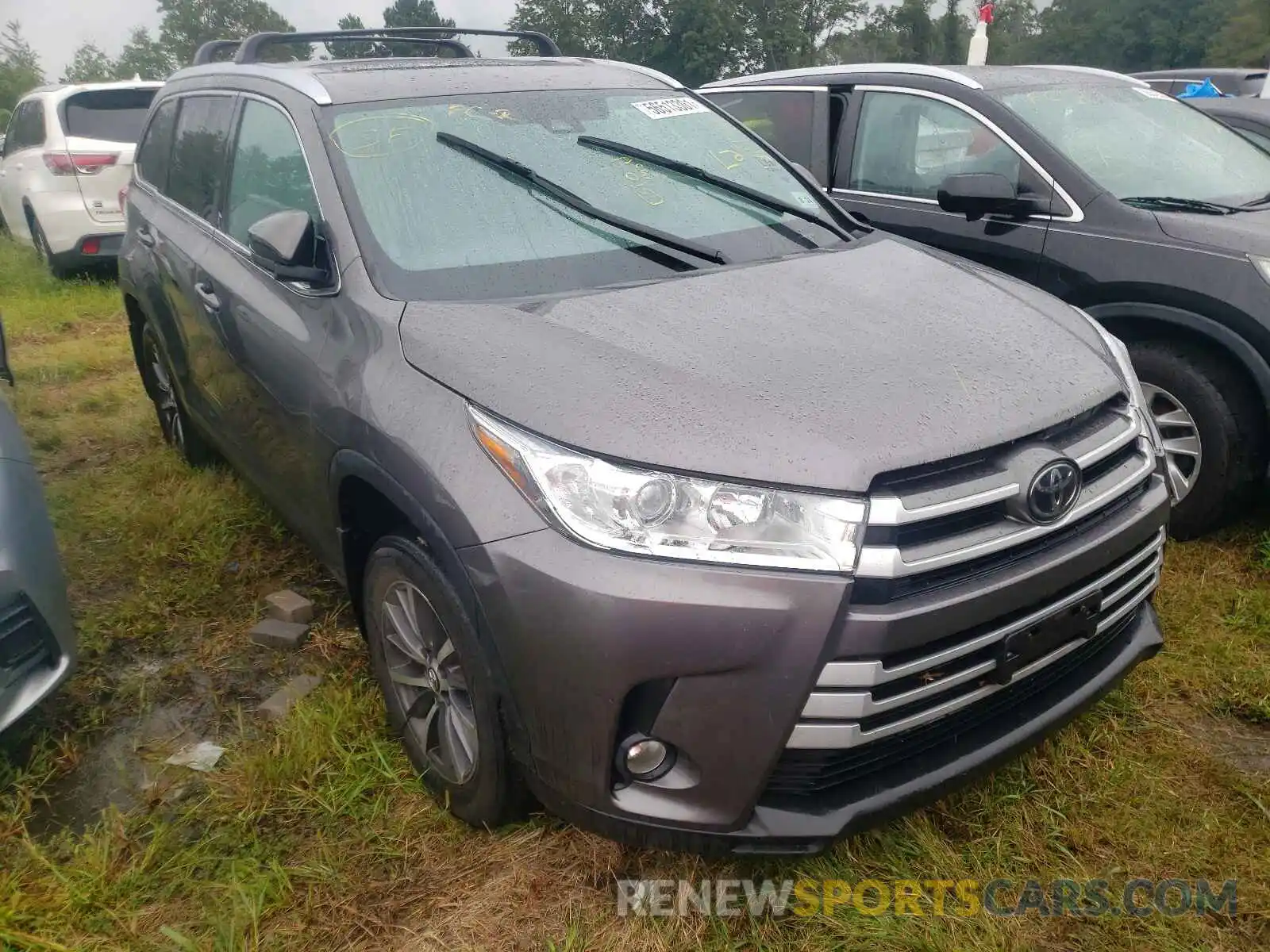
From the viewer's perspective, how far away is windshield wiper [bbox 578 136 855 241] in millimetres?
2828

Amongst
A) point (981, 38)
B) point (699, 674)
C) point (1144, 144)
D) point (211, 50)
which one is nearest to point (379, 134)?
point (699, 674)

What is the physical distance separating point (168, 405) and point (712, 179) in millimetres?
2991

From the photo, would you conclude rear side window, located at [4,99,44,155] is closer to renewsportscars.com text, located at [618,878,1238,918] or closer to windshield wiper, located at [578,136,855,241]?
windshield wiper, located at [578,136,855,241]

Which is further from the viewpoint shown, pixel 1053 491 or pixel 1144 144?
pixel 1144 144

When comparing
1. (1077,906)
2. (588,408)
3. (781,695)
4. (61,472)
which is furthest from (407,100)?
(61,472)

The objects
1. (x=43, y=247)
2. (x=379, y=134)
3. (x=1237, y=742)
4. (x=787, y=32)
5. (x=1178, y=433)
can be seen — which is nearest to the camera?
(x=1237, y=742)

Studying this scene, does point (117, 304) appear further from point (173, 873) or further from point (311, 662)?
point (173, 873)

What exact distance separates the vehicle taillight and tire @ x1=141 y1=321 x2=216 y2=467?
425cm

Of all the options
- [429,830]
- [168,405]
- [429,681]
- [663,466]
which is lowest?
[429,830]

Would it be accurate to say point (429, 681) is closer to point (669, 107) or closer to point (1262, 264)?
point (669, 107)

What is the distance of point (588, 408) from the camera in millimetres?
1815

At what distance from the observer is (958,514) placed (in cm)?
175

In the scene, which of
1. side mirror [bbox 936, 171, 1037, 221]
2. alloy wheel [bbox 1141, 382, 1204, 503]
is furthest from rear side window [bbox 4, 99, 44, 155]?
alloy wheel [bbox 1141, 382, 1204, 503]

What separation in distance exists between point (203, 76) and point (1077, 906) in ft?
13.0
